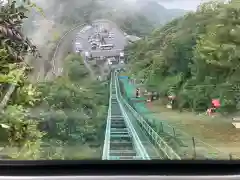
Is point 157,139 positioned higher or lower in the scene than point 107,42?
lower

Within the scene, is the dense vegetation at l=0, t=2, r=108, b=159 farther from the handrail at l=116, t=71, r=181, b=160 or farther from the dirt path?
the dirt path

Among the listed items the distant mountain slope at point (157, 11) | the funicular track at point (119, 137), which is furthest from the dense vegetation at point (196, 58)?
the funicular track at point (119, 137)

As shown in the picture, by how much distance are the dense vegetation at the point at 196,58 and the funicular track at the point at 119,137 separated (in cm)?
13

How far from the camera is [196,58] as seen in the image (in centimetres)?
138

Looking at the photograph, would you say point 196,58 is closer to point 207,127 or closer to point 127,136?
point 207,127

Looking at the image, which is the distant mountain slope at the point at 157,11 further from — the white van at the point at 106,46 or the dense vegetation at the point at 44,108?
the dense vegetation at the point at 44,108

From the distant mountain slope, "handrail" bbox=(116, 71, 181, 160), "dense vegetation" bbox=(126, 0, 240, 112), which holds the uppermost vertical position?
the distant mountain slope

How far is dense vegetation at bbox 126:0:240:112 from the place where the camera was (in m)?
1.35

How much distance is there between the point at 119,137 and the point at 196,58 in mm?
376

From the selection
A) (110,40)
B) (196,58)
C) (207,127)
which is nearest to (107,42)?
(110,40)

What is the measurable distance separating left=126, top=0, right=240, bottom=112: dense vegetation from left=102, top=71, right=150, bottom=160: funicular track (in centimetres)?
13

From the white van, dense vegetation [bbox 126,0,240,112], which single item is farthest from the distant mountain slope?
the white van

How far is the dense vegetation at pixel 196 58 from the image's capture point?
1.35m

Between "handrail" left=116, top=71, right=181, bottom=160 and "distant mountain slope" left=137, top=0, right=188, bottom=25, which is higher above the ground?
"distant mountain slope" left=137, top=0, right=188, bottom=25
